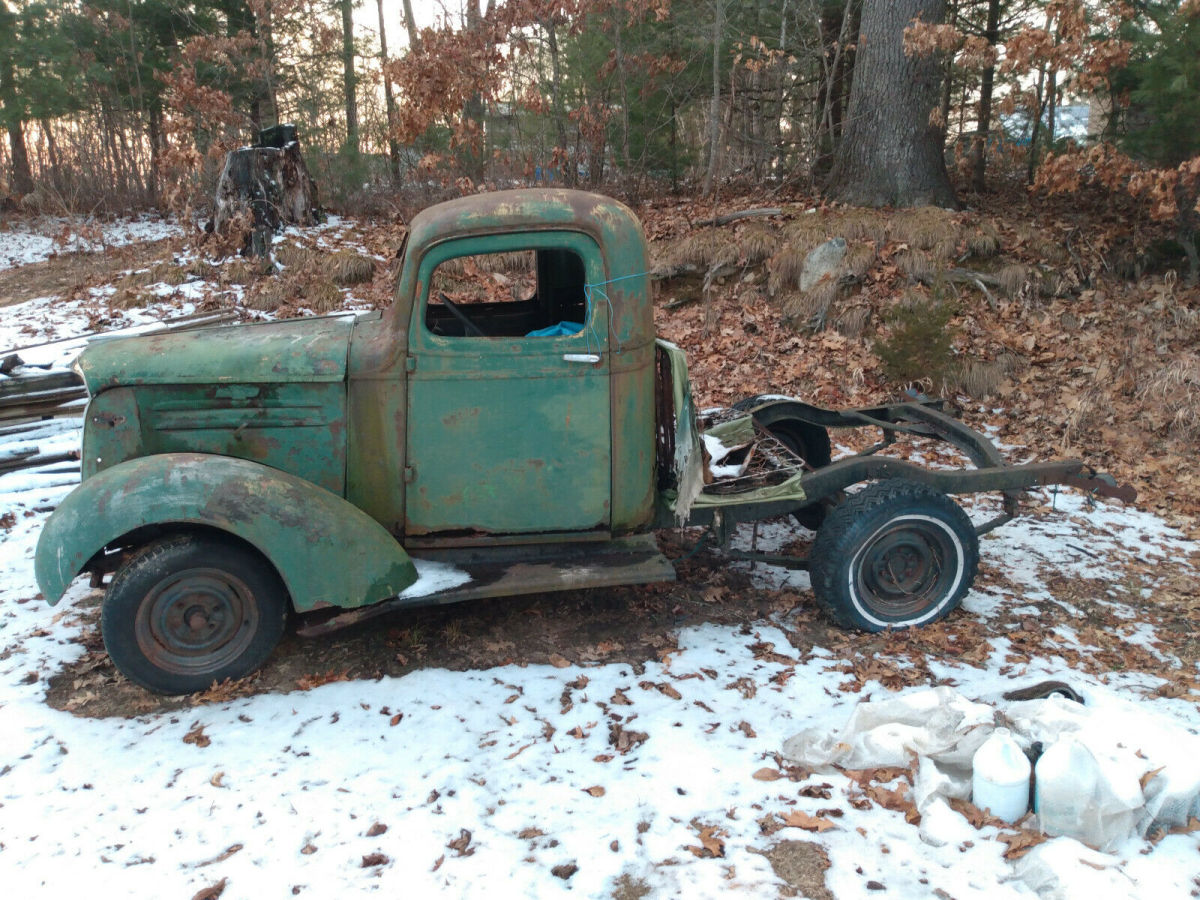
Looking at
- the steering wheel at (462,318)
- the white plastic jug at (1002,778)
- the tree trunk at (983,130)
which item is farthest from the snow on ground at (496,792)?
the tree trunk at (983,130)

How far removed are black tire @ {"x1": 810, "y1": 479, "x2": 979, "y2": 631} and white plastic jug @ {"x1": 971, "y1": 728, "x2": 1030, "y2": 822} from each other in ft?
4.30

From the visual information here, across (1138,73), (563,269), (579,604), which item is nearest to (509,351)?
(563,269)

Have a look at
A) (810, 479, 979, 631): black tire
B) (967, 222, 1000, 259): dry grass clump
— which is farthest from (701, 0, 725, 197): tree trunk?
(810, 479, 979, 631): black tire

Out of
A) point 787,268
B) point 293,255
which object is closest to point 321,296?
point 293,255

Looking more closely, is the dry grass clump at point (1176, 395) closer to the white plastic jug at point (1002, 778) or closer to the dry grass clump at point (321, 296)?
the white plastic jug at point (1002, 778)

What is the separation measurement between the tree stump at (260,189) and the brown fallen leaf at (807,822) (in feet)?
32.1

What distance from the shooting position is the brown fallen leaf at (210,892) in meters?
2.80

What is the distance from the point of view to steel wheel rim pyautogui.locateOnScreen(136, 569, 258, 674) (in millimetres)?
3826

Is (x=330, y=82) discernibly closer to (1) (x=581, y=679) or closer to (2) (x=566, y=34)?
(2) (x=566, y=34)

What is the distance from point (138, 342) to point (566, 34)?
A: 9819 mm

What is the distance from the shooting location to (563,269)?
483cm

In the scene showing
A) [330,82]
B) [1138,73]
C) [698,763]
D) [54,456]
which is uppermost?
[330,82]

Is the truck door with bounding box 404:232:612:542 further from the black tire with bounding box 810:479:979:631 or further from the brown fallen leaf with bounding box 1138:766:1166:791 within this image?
the brown fallen leaf with bounding box 1138:766:1166:791

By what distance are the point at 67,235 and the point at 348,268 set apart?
529 centimetres
